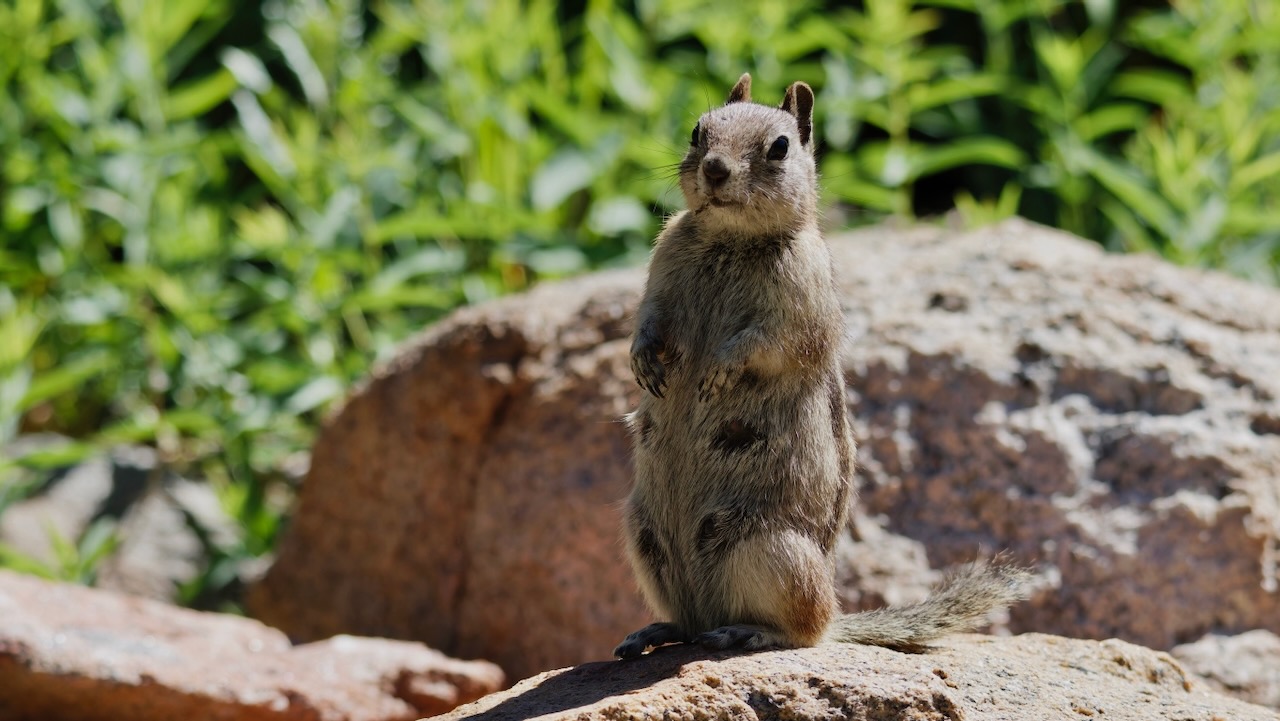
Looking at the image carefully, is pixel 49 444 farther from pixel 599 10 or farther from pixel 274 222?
pixel 599 10

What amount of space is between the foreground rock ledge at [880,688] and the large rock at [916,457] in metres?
1.10

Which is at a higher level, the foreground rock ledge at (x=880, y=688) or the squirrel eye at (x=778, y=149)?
the squirrel eye at (x=778, y=149)

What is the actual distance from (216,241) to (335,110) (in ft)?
3.44

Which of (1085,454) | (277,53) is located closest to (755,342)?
(1085,454)

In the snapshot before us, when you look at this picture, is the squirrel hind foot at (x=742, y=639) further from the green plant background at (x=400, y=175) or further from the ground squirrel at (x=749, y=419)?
the green plant background at (x=400, y=175)

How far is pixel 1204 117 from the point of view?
8438 mm

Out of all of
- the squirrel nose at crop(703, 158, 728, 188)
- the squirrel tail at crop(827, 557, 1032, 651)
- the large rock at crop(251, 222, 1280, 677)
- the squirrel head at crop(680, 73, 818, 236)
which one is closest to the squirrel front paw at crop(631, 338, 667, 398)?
the squirrel head at crop(680, 73, 818, 236)

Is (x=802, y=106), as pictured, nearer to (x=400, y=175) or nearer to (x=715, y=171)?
(x=715, y=171)

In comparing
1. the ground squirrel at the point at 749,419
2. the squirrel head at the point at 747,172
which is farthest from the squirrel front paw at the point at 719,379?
the squirrel head at the point at 747,172

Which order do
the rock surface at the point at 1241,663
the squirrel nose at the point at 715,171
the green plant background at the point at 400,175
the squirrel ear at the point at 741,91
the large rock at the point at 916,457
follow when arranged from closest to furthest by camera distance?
the squirrel nose at the point at 715,171, the squirrel ear at the point at 741,91, the rock surface at the point at 1241,663, the large rock at the point at 916,457, the green plant background at the point at 400,175

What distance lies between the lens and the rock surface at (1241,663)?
5484 mm

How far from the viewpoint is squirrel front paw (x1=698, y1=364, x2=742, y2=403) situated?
4.21m

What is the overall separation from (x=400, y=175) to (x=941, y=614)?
5012mm

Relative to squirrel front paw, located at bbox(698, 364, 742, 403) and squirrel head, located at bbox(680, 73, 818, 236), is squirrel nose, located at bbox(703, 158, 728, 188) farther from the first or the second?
squirrel front paw, located at bbox(698, 364, 742, 403)
